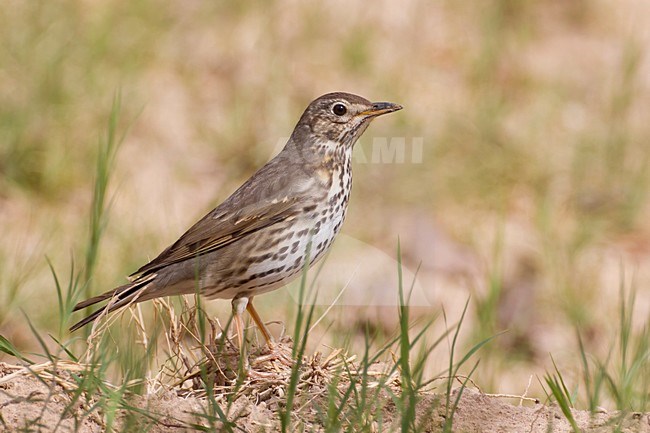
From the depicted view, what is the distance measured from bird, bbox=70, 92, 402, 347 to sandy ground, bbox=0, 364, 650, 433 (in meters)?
0.72

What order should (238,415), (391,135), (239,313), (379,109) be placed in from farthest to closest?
(391,135), (379,109), (239,313), (238,415)

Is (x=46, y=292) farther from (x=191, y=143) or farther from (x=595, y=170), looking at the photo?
(x=595, y=170)

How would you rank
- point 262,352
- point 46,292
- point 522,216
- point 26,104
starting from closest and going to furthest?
point 262,352, point 46,292, point 26,104, point 522,216

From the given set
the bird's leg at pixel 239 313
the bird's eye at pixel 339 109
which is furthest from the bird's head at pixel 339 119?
the bird's leg at pixel 239 313

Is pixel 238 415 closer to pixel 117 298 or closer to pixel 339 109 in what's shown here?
pixel 117 298

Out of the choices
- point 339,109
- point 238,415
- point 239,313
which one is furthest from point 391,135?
point 238,415

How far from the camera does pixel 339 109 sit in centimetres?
483

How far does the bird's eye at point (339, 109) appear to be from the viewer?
15.8 feet

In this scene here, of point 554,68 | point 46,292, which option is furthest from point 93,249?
point 554,68

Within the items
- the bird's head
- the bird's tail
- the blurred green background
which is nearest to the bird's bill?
the bird's head

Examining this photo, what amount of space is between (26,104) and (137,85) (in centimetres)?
91

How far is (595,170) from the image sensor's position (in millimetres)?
8094

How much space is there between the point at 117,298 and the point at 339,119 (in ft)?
4.28

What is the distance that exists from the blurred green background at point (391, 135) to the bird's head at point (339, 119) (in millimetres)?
1483
